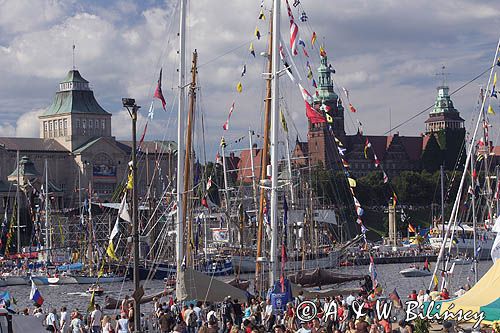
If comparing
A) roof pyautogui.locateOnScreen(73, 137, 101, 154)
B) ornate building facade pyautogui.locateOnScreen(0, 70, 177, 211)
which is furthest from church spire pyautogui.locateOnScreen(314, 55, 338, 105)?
roof pyautogui.locateOnScreen(73, 137, 101, 154)

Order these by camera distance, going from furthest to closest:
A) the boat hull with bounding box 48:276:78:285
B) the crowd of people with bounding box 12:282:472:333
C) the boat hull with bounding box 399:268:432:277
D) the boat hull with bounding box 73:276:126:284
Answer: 1. the boat hull with bounding box 399:268:432:277
2. the boat hull with bounding box 48:276:78:285
3. the boat hull with bounding box 73:276:126:284
4. the crowd of people with bounding box 12:282:472:333

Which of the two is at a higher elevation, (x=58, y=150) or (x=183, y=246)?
(x=58, y=150)

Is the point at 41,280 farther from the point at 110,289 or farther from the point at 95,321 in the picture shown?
the point at 95,321

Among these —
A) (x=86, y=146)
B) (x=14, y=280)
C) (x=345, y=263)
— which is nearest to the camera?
(x=14, y=280)

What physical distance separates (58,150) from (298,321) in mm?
165917

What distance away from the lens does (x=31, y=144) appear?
19275 centimetres

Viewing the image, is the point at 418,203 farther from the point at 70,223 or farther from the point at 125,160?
the point at 70,223

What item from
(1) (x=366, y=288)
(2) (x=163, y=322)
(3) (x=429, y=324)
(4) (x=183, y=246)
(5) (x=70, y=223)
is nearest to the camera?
(3) (x=429, y=324)

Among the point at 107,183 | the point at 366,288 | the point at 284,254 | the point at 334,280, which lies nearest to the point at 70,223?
the point at 107,183

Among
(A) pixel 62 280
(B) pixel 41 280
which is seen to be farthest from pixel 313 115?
(B) pixel 41 280

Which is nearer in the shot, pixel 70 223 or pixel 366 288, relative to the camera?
pixel 366 288

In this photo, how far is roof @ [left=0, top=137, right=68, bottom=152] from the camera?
18701 centimetres

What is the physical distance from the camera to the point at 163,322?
3350 cm

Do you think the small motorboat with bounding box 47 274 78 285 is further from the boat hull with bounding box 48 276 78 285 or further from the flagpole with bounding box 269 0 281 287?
the flagpole with bounding box 269 0 281 287
